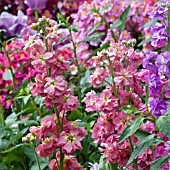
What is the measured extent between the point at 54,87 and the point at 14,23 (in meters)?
1.69

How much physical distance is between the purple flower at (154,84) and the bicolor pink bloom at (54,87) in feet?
0.65

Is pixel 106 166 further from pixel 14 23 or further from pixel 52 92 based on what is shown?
pixel 14 23

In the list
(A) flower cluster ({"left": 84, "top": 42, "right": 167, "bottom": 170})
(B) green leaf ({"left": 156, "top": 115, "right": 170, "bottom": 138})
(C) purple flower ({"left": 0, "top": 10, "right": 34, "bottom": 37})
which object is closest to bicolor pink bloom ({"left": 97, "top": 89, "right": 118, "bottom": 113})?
(A) flower cluster ({"left": 84, "top": 42, "right": 167, "bottom": 170})

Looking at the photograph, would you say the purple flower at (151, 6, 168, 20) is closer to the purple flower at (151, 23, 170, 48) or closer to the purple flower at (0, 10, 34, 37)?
the purple flower at (151, 23, 170, 48)

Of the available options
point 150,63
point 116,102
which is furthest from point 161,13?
point 116,102

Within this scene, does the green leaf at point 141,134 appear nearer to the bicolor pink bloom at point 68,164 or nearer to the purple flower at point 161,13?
the bicolor pink bloom at point 68,164

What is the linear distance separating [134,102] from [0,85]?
1.18m

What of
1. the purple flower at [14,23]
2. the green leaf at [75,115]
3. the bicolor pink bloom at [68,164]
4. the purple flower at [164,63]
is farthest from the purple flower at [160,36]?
the purple flower at [14,23]

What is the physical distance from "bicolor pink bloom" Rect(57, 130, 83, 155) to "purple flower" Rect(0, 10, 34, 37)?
1.58 metres

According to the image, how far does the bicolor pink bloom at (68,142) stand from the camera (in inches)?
40.7

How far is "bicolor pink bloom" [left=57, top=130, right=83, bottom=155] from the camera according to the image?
1034 millimetres

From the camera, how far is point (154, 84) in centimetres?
108

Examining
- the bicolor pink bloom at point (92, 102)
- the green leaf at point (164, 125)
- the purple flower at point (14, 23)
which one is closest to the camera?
the green leaf at point (164, 125)

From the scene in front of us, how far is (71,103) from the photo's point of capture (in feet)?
3.42
